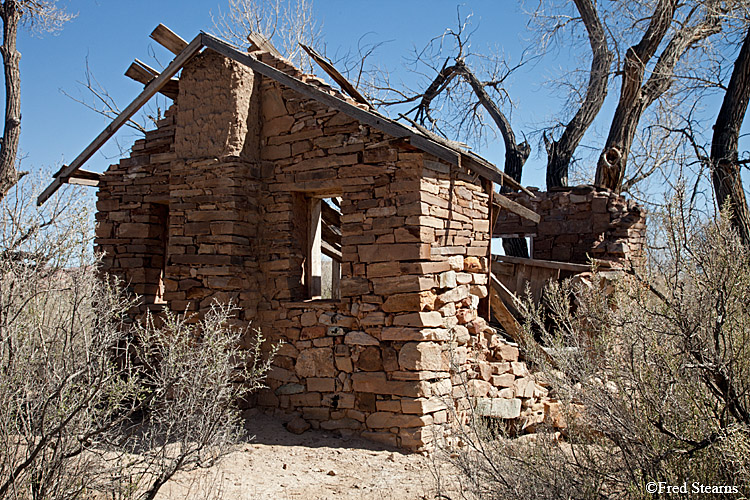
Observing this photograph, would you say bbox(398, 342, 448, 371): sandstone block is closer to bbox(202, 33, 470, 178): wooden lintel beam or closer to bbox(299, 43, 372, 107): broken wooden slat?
bbox(202, 33, 470, 178): wooden lintel beam

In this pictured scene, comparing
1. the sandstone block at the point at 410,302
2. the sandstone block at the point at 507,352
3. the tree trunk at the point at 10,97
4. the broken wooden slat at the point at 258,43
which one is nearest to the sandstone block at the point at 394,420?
the sandstone block at the point at 410,302

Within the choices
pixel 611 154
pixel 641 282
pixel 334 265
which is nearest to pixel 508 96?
pixel 611 154

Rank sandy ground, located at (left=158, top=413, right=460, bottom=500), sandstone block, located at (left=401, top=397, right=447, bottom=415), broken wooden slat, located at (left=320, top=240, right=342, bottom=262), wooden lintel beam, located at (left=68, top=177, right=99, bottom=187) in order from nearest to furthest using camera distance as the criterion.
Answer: sandy ground, located at (left=158, top=413, right=460, bottom=500)
sandstone block, located at (left=401, top=397, right=447, bottom=415)
wooden lintel beam, located at (left=68, top=177, right=99, bottom=187)
broken wooden slat, located at (left=320, top=240, right=342, bottom=262)

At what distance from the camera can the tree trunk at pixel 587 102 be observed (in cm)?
1297

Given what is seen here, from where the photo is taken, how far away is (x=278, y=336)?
6445 millimetres

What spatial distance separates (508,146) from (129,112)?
29.8 ft

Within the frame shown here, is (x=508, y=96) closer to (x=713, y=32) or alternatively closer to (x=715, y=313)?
(x=713, y=32)

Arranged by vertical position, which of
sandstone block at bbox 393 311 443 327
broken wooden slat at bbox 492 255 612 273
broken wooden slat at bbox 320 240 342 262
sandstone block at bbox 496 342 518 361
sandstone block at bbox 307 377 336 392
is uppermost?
broken wooden slat at bbox 320 240 342 262

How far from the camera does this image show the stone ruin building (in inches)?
227

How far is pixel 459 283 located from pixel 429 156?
1.36 metres

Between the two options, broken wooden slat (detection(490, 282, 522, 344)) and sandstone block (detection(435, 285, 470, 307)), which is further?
broken wooden slat (detection(490, 282, 522, 344))

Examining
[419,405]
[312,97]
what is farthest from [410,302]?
[312,97]

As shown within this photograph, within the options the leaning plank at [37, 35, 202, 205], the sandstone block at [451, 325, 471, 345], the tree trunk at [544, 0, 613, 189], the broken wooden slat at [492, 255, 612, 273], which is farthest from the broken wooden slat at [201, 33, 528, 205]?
the tree trunk at [544, 0, 613, 189]

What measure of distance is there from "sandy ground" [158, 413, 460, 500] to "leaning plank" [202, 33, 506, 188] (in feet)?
9.48
